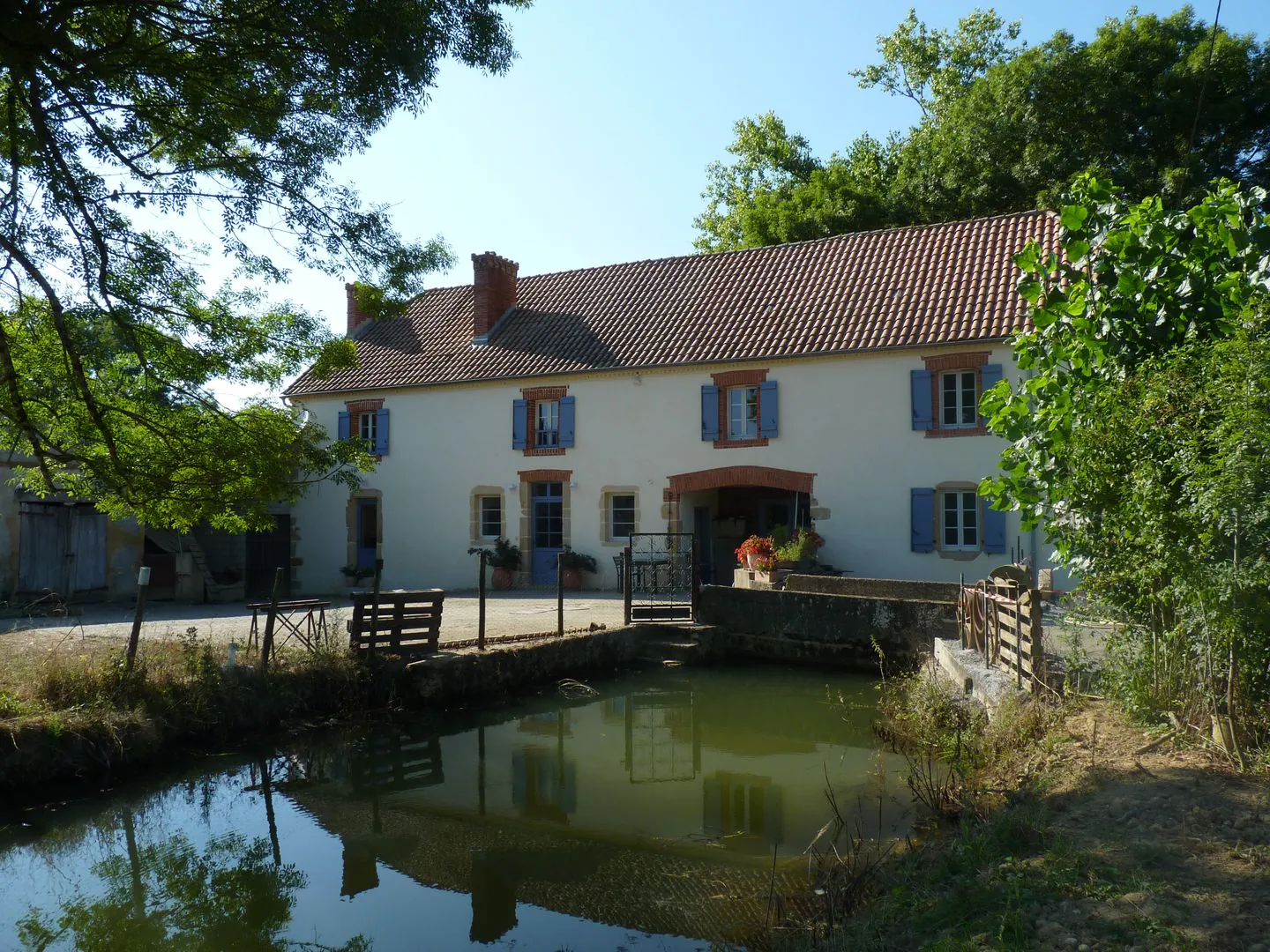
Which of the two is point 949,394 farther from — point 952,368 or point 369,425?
point 369,425

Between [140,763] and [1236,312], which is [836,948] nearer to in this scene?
[1236,312]

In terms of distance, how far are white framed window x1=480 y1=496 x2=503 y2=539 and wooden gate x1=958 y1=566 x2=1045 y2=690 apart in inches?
439

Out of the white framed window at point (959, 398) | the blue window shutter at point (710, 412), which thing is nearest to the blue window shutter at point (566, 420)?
the blue window shutter at point (710, 412)

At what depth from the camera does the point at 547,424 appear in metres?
19.6

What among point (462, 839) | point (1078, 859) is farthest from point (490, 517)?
point (1078, 859)

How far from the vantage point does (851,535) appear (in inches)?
658

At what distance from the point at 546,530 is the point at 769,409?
5076 mm

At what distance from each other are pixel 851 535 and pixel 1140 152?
35.5 ft

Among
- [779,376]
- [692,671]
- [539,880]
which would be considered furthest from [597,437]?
[539,880]

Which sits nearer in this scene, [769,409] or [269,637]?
[269,637]

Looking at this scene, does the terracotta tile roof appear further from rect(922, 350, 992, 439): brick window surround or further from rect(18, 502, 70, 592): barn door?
rect(18, 502, 70, 592): barn door

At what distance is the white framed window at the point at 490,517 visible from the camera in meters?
20.2

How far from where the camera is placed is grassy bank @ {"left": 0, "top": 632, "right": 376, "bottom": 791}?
24.2ft

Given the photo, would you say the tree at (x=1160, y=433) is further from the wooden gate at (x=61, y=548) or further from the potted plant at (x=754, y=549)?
the wooden gate at (x=61, y=548)
